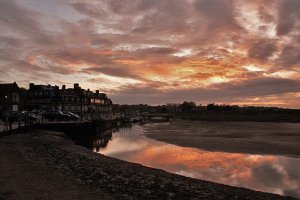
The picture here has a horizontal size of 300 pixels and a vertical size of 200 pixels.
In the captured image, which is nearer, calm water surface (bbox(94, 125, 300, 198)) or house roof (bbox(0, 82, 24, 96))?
calm water surface (bbox(94, 125, 300, 198))

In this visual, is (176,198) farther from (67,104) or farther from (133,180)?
(67,104)

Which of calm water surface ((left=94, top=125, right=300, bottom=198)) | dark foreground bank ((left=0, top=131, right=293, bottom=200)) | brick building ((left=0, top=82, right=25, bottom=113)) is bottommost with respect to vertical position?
calm water surface ((left=94, top=125, right=300, bottom=198))

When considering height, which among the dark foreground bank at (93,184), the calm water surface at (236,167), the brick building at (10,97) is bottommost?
the calm water surface at (236,167)

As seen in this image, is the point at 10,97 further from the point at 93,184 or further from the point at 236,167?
the point at 93,184

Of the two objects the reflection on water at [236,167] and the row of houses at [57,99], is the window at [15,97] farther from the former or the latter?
the reflection on water at [236,167]

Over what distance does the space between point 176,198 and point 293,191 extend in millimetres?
8511

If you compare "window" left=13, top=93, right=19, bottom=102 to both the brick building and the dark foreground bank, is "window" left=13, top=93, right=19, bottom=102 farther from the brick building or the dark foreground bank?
the dark foreground bank

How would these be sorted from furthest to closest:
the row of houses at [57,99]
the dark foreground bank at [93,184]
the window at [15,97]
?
the row of houses at [57,99], the window at [15,97], the dark foreground bank at [93,184]

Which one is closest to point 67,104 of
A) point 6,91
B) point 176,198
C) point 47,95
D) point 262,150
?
point 47,95

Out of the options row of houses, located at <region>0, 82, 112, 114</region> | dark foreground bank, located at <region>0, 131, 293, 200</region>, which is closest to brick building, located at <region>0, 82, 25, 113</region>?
row of houses, located at <region>0, 82, 112, 114</region>

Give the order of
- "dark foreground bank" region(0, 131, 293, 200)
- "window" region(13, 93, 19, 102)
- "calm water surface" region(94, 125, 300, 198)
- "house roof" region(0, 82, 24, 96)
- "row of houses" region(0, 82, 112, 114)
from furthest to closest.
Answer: "row of houses" region(0, 82, 112, 114)
"window" region(13, 93, 19, 102)
"house roof" region(0, 82, 24, 96)
"calm water surface" region(94, 125, 300, 198)
"dark foreground bank" region(0, 131, 293, 200)

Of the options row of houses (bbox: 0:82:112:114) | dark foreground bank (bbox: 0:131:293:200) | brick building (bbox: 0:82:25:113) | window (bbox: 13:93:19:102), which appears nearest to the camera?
dark foreground bank (bbox: 0:131:293:200)

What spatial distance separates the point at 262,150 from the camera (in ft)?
124

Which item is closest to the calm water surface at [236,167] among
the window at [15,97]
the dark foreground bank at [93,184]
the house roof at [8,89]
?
the dark foreground bank at [93,184]
